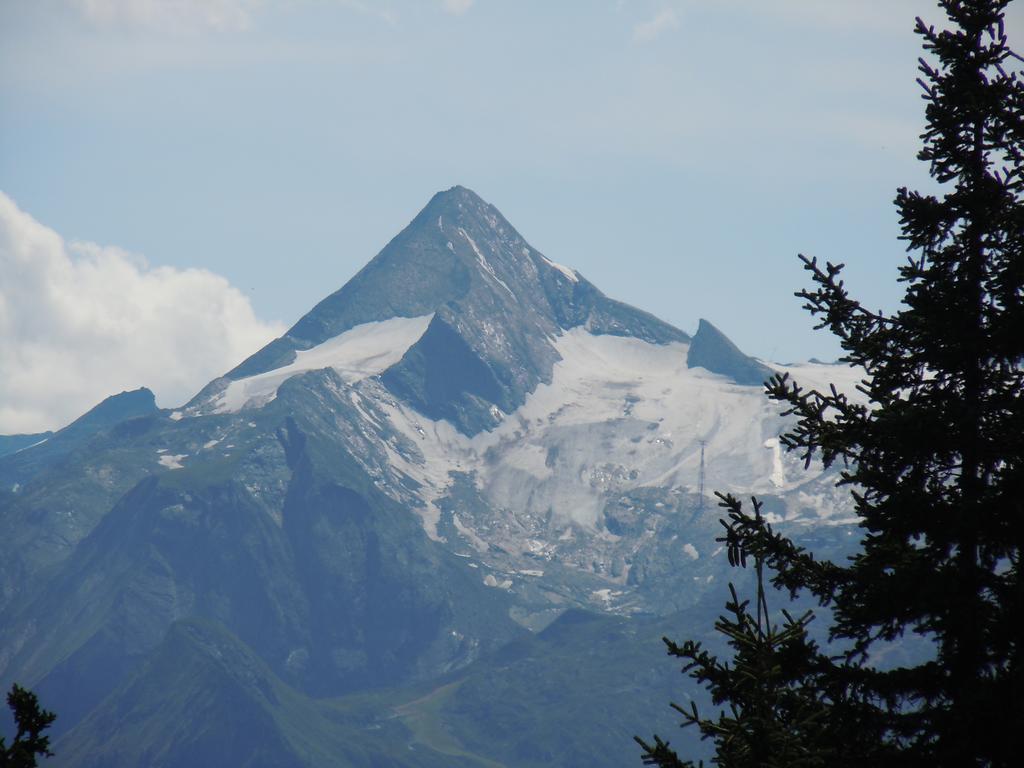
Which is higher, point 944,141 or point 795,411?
point 944,141

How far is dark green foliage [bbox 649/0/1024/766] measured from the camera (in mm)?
26484

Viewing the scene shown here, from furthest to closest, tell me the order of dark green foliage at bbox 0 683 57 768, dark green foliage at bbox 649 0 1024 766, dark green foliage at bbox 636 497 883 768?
dark green foliage at bbox 0 683 57 768, dark green foliage at bbox 649 0 1024 766, dark green foliage at bbox 636 497 883 768

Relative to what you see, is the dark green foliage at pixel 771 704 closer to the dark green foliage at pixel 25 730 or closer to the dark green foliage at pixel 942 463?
the dark green foliage at pixel 942 463

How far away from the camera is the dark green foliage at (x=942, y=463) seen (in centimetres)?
2648

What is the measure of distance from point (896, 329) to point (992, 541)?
179 inches

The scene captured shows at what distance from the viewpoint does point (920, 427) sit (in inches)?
1083

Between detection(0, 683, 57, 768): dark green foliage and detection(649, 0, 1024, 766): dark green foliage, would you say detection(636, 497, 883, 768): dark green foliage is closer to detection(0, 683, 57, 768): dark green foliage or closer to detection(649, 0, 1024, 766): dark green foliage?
detection(649, 0, 1024, 766): dark green foliage

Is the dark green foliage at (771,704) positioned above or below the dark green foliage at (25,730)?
below

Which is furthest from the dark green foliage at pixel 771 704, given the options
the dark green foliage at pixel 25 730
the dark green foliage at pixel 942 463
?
the dark green foliage at pixel 25 730

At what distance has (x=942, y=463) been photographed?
28.0 meters

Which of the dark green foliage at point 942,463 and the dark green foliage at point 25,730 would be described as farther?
the dark green foliage at point 25,730

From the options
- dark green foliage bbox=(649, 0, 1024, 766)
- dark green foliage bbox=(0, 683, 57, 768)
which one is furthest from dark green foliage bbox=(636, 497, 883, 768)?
dark green foliage bbox=(0, 683, 57, 768)

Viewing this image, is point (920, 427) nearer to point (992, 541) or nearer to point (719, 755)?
point (992, 541)

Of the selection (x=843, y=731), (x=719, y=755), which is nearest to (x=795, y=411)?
(x=843, y=731)
